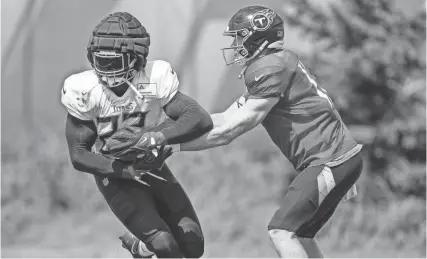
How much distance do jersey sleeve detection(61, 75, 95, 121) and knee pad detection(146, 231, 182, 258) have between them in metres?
0.76

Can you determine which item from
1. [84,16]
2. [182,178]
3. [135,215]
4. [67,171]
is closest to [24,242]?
[67,171]

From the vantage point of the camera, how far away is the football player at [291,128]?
5.50 metres

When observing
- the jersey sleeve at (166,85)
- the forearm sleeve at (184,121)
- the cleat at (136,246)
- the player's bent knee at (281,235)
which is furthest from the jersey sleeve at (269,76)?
the cleat at (136,246)

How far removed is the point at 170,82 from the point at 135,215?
757 mm

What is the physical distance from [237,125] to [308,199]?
1.83ft

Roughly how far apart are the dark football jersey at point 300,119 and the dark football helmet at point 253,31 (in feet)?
0.33

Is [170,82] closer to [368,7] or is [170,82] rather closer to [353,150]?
[353,150]

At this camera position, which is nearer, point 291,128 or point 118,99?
point 118,99

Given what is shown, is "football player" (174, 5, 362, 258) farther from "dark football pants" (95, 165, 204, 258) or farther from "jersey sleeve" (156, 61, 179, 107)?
"dark football pants" (95, 165, 204, 258)

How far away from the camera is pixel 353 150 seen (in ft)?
18.7

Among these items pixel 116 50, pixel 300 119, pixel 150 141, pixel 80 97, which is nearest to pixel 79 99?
pixel 80 97

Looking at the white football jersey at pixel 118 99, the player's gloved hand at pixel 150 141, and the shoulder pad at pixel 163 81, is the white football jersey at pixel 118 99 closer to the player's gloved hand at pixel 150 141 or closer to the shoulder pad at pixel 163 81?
the shoulder pad at pixel 163 81

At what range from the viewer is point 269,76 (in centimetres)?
550

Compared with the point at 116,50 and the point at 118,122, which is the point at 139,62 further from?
the point at 118,122
